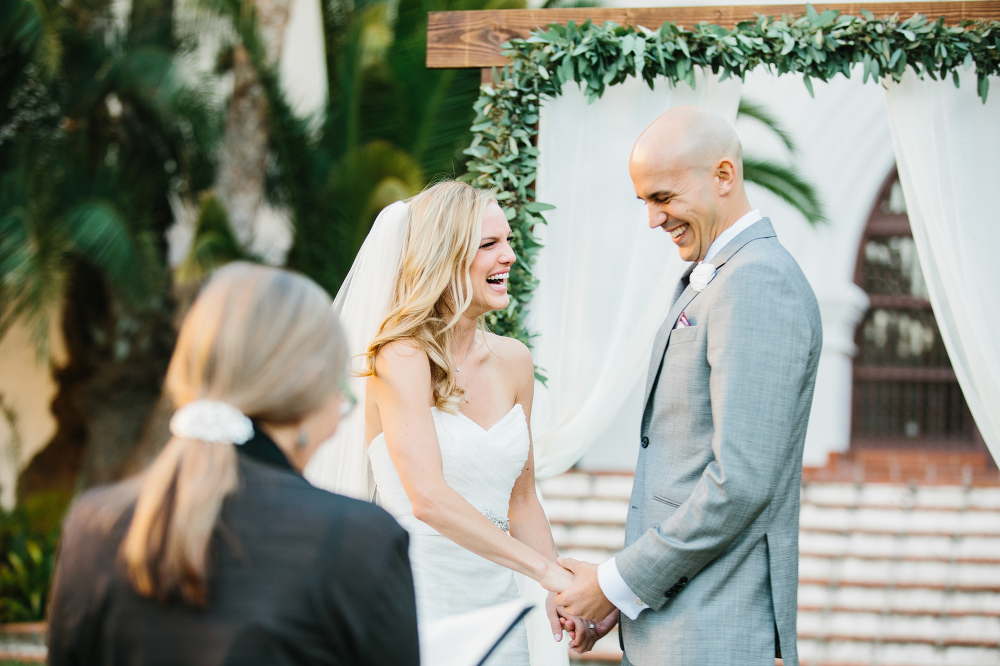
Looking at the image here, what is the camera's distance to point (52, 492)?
7645mm

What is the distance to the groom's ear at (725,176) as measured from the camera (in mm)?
2311

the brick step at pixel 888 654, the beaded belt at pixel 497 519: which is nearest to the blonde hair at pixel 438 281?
the beaded belt at pixel 497 519

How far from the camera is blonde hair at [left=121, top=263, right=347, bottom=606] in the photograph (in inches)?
45.9

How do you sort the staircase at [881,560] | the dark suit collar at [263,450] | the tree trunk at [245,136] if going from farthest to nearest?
the tree trunk at [245,136], the staircase at [881,560], the dark suit collar at [263,450]

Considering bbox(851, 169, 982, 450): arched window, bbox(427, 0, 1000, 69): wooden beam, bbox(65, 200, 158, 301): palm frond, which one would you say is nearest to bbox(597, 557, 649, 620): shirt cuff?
bbox(427, 0, 1000, 69): wooden beam

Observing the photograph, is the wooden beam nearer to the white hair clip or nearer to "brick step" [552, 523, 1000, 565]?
the white hair clip

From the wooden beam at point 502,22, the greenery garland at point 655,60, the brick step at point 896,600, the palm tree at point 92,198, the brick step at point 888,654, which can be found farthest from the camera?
the palm tree at point 92,198

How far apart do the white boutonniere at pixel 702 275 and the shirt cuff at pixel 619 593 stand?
768 mm

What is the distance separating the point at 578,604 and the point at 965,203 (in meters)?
2.51

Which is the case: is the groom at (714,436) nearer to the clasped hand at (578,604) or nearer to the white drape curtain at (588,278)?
the clasped hand at (578,604)

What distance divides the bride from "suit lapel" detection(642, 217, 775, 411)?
1.75 ft

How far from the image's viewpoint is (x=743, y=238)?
2238 mm

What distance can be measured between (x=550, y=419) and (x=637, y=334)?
21.9 inches

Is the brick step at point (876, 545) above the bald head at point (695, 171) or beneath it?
beneath
